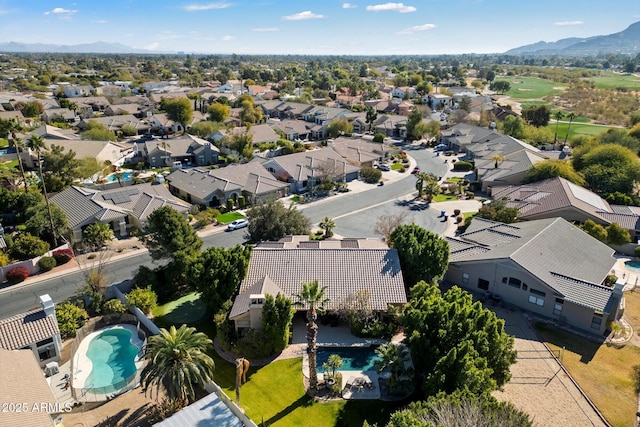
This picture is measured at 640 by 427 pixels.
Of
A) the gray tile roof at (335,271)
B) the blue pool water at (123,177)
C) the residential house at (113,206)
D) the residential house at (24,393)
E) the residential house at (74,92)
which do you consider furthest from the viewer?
the residential house at (74,92)

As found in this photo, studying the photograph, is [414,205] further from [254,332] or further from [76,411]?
[76,411]

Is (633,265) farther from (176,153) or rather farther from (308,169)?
(176,153)

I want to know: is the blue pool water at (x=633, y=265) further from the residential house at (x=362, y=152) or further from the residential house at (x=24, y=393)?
A: the residential house at (x=24, y=393)

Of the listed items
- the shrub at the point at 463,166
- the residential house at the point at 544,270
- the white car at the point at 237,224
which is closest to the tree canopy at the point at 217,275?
the white car at the point at 237,224

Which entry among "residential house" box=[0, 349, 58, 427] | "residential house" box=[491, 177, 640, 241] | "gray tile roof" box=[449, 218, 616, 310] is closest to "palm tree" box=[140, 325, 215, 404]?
"residential house" box=[0, 349, 58, 427]

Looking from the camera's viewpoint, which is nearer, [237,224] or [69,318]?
[69,318]

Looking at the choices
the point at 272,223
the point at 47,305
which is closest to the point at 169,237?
the point at 47,305
